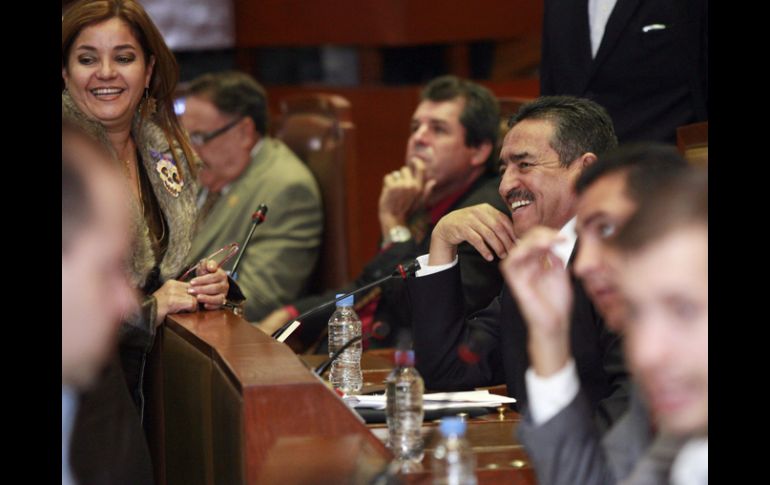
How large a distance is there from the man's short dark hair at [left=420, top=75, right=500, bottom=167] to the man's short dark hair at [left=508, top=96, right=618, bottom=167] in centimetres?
134

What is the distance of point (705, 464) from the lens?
1.27 meters

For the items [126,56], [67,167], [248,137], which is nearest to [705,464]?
[67,167]

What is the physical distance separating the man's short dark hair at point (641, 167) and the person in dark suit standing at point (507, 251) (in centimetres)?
51

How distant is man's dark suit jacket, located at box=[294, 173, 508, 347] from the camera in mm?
2934

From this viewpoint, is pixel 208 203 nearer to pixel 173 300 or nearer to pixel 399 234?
pixel 399 234

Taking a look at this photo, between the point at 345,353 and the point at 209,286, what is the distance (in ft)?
1.23

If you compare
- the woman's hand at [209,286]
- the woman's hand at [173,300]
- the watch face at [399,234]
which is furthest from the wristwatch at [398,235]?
the woman's hand at [173,300]

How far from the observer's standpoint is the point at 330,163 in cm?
405

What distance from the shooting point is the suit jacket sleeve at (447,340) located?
2.38 metres

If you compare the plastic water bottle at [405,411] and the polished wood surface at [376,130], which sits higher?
the polished wood surface at [376,130]

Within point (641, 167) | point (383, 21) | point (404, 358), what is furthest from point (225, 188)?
point (641, 167)

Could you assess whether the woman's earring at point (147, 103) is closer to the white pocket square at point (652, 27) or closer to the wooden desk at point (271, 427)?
the wooden desk at point (271, 427)
